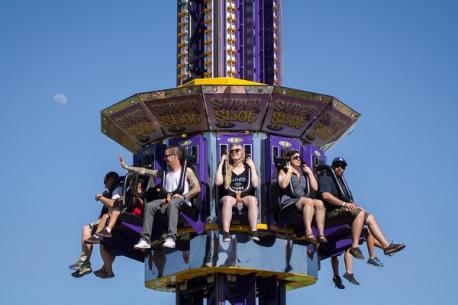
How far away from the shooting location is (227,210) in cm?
3020

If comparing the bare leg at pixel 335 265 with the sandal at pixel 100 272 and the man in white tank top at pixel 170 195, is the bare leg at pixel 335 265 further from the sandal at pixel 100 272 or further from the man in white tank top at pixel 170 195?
the sandal at pixel 100 272

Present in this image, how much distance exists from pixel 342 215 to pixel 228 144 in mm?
3137

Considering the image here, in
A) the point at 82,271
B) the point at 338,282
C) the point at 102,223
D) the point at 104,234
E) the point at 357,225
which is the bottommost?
the point at 338,282

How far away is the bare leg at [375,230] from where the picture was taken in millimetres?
31250

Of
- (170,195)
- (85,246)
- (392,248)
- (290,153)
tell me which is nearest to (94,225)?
(85,246)

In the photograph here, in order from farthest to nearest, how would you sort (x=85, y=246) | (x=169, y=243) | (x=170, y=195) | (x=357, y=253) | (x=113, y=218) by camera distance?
(x=85, y=246) → (x=113, y=218) → (x=357, y=253) → (x=170, y=195) → (x=169, y=243)

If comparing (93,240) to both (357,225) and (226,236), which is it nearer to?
(226,236)

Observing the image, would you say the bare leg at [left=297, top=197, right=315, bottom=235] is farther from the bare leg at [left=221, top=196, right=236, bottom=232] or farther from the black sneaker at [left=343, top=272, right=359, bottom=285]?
the black sneaker at [left=343, top=272, right=359, bottom=285]

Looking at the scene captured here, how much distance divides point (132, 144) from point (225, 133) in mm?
2806

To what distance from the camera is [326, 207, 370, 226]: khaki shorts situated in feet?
103

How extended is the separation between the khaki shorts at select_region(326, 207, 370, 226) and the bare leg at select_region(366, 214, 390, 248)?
0.39ft

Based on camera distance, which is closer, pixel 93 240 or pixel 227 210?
pixel 227 210

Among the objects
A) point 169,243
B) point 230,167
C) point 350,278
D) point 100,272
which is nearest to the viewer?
point 169,243

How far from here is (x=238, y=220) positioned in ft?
101
